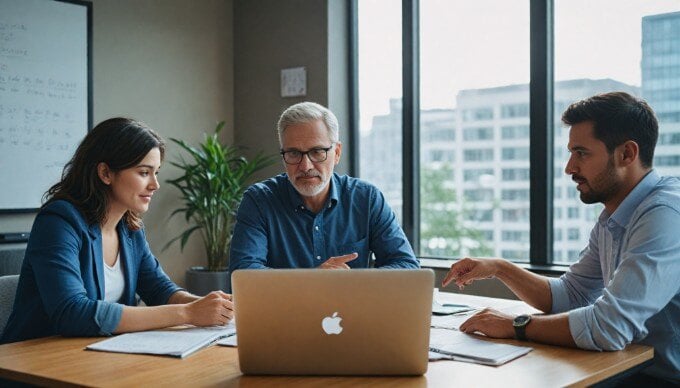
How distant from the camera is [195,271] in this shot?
4.36 m

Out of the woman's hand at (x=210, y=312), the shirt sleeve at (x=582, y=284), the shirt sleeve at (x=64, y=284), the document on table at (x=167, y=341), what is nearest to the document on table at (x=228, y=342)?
the document on table at (x=167, y=341)

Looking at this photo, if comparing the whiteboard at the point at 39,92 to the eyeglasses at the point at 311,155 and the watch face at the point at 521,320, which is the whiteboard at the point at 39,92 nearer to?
the eyeglasses at the point at 311,155

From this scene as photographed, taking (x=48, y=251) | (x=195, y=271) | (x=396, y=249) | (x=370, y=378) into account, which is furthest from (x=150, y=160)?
(x=195, y=271)

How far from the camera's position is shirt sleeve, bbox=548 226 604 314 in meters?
2.31

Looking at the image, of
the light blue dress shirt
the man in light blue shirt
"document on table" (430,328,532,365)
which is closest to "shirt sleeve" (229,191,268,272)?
the man in light blue shirt

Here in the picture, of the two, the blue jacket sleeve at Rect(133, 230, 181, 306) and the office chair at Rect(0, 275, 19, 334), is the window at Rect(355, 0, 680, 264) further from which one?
the office chair at Rect(0, 275, 19, 334)

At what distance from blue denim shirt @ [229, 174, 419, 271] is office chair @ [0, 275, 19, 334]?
70cm

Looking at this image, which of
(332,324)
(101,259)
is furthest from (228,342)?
(101,259)

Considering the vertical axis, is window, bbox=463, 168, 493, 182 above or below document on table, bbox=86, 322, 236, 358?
above

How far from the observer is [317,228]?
2.70 metres

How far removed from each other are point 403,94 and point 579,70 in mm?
1044

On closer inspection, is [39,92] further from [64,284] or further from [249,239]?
[64,284]

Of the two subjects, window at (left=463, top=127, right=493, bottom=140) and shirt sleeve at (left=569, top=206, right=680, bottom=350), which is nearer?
shirt sleeve at (left=569, top=206, right=680, bottom=350)

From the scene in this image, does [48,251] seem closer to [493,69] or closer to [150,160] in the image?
[150,160]
